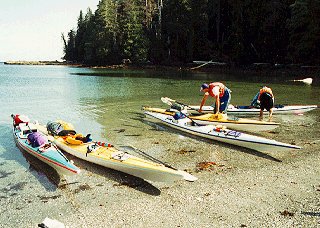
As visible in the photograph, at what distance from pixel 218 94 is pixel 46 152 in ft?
26.0

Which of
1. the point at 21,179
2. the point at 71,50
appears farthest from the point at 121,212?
the point at 71,50

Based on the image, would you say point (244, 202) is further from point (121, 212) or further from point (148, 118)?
point (148, 118)

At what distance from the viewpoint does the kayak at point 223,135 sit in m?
10.4

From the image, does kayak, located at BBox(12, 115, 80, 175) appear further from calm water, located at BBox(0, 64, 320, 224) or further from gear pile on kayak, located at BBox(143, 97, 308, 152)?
gear pile on kayak, located at BBox(143, 97, 308, 152)

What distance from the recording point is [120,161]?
890cm

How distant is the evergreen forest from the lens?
44562mm

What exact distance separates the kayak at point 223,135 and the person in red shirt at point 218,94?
1.51 m

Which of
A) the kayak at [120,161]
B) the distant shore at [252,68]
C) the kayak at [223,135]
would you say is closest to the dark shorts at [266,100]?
the kayak at [223,135]

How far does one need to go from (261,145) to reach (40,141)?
747 cm

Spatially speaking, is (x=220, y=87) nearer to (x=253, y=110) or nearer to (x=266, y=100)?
(x=266, y=100)

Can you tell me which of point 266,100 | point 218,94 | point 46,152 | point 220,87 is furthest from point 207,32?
point 46,152

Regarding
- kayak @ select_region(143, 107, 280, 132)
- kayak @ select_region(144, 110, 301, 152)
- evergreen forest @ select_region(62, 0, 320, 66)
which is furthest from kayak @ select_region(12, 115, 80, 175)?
evergreen forest @ select_region(62, 0, 320, 66)

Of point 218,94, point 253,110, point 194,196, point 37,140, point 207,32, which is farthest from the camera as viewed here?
point 207,32

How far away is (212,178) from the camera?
8.92 m
